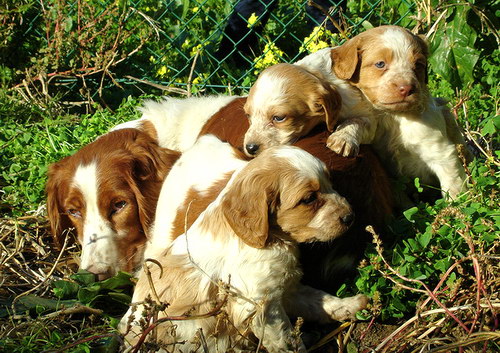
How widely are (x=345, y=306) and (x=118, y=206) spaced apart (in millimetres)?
1556

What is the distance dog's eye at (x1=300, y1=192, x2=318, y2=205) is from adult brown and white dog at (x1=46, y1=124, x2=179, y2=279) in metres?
1.32

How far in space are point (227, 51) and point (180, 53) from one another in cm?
67

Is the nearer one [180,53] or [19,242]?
[19,242]

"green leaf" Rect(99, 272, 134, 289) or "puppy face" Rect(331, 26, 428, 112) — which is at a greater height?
"puppy face" Rect(331, 26, 428, 112)

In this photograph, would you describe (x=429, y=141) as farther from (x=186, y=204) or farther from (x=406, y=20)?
(x=406, y=20)

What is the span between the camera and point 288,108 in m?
4.09

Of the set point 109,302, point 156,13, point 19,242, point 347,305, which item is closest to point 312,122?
point 347,305

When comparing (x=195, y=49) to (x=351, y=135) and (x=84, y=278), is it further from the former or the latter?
(x=84, y=278)

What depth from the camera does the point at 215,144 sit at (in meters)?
4.34

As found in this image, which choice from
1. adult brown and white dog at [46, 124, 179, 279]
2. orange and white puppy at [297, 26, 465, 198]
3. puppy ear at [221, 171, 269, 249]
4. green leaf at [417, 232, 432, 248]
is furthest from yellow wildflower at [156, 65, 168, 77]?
green leaf at [417, 232, 432, 248]

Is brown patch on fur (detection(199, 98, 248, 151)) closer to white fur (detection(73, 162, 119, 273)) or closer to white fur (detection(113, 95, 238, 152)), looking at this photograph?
white fur (detection(113, 95, 238, 152))

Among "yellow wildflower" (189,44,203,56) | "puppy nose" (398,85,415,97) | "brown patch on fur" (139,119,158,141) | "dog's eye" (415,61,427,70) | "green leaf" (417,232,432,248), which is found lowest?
"yellow wildflower" (189,44,203,56)

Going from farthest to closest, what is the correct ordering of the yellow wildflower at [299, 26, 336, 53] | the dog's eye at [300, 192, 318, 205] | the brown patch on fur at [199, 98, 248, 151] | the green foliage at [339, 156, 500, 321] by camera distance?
the yellow wildflower at [299, 26, 336, 53], the brown patch on fur at [199, 98, 248, 151], the green foliage at [339, 156, 500, 321], the dog's eye at [300, 192, 318, 205]

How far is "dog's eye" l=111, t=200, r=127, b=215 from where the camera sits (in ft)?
13.9
